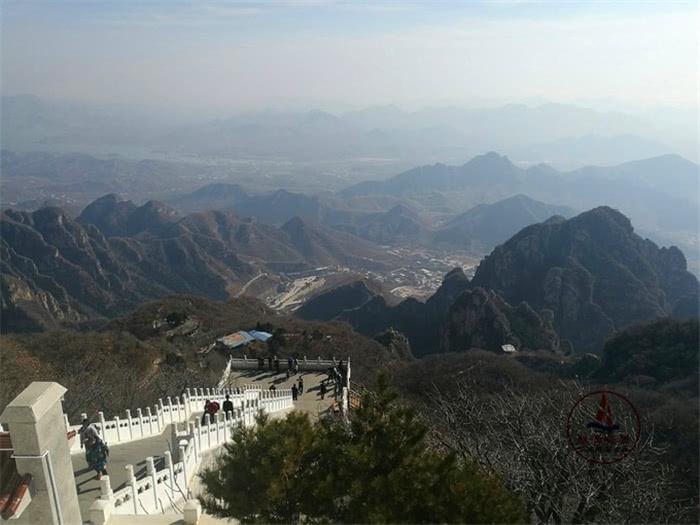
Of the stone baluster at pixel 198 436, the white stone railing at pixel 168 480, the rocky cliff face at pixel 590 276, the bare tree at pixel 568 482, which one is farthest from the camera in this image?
the rocky cliff face at pixel 590 276

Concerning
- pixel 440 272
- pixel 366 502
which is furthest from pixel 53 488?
pixel 440 272

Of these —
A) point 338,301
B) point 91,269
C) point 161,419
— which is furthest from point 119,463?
point 91,269

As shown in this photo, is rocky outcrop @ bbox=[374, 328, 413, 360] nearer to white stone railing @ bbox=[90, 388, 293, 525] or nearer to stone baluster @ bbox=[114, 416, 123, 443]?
white stone railing @ bbox=[90, 388, 293, 525]

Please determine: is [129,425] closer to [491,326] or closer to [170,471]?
[170,471]

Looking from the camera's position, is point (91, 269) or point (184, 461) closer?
point (184, 461)

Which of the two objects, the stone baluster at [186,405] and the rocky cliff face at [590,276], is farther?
the rocky cliff face at [590,276]

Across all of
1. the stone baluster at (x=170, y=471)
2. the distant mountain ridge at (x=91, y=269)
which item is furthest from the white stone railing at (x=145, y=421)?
the distant mountain ridge at (x=91, y=269)

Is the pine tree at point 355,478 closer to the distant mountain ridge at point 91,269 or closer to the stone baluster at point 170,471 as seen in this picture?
the stone baluster at point 170,471
